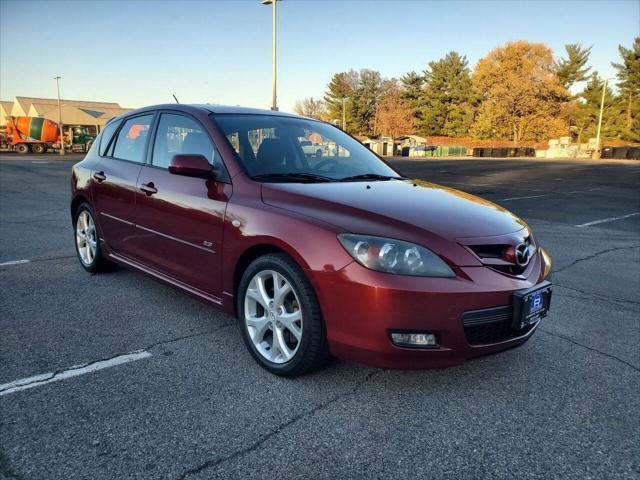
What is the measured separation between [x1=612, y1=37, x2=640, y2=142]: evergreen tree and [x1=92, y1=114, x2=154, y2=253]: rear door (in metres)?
74.4

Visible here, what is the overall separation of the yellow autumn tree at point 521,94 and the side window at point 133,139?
65.5 metres

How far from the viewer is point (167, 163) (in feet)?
12.6

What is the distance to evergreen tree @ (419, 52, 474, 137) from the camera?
75.1 metres

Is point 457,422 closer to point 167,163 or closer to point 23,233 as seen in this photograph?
point 167,163

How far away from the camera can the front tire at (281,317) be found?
2.69m

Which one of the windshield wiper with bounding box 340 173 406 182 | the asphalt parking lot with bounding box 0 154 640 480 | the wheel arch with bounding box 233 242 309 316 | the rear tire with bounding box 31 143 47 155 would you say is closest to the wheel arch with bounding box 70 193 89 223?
the asphalt parking lot with bounding box 0 154 640 480

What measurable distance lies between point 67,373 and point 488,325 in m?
2.42

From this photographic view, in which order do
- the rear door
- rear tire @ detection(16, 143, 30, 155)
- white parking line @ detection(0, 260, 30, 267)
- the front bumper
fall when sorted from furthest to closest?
rear tire @ detection(16, 143, 30, 155), white parking line @ detection(0, 260, 30, 267), the rear door, the front bumper

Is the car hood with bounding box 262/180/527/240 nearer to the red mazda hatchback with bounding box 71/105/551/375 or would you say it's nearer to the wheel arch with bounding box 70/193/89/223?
the red mazda hatchback with bounding box 71/105/551/375

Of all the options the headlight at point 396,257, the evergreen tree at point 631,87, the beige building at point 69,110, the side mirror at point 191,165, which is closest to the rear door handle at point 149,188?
the side mirror at point 191,165

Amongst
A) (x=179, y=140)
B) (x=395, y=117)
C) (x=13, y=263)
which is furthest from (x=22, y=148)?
(x=395, y=117)

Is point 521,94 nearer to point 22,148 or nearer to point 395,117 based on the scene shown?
point 395,117

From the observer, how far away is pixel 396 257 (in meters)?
2.48

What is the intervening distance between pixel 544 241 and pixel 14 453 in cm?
715
